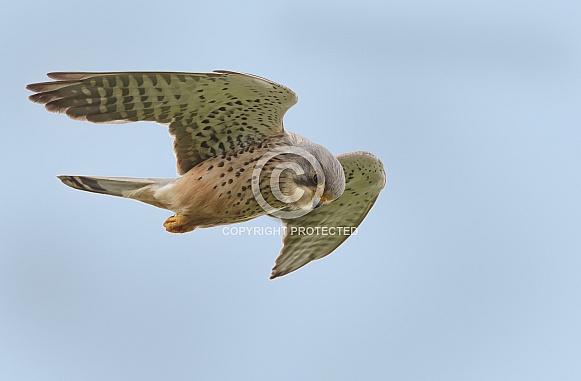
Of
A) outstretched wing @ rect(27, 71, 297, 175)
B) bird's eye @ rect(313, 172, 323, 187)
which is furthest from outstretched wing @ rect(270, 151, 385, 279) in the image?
outstretched wing @ rect(27, 71, 297, 175)

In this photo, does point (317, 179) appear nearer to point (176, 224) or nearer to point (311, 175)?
point (311, 175)

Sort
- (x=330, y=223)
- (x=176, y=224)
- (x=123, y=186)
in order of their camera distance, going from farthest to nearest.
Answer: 1. (x=330, y=223)
2. (x=176, y=224)
3. (x=123, y=186)

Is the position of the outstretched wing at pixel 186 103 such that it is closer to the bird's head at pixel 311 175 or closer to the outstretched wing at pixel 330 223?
the bird's head at pixel 311 175

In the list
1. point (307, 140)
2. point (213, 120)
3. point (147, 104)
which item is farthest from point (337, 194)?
point (147, 104)

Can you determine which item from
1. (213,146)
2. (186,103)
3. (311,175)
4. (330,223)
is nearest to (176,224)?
(213,146)

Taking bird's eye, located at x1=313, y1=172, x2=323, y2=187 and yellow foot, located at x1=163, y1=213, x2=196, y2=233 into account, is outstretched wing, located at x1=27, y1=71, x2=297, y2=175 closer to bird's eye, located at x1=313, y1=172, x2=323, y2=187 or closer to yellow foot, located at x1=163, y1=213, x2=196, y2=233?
yellow foot, located at x1=163, y1=213, x2=196, y2=233

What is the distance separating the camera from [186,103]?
25.1ft

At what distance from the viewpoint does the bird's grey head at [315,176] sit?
7730 millimetres

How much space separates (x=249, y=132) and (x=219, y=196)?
2.05 ft

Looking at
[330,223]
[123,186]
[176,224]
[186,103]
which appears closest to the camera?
[186,103]

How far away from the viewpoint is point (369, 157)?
878 cm

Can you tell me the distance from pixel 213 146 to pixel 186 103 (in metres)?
0.57

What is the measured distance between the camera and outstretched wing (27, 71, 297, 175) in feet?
23.9

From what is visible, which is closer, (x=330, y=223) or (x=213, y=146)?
(x=213, y=146)
